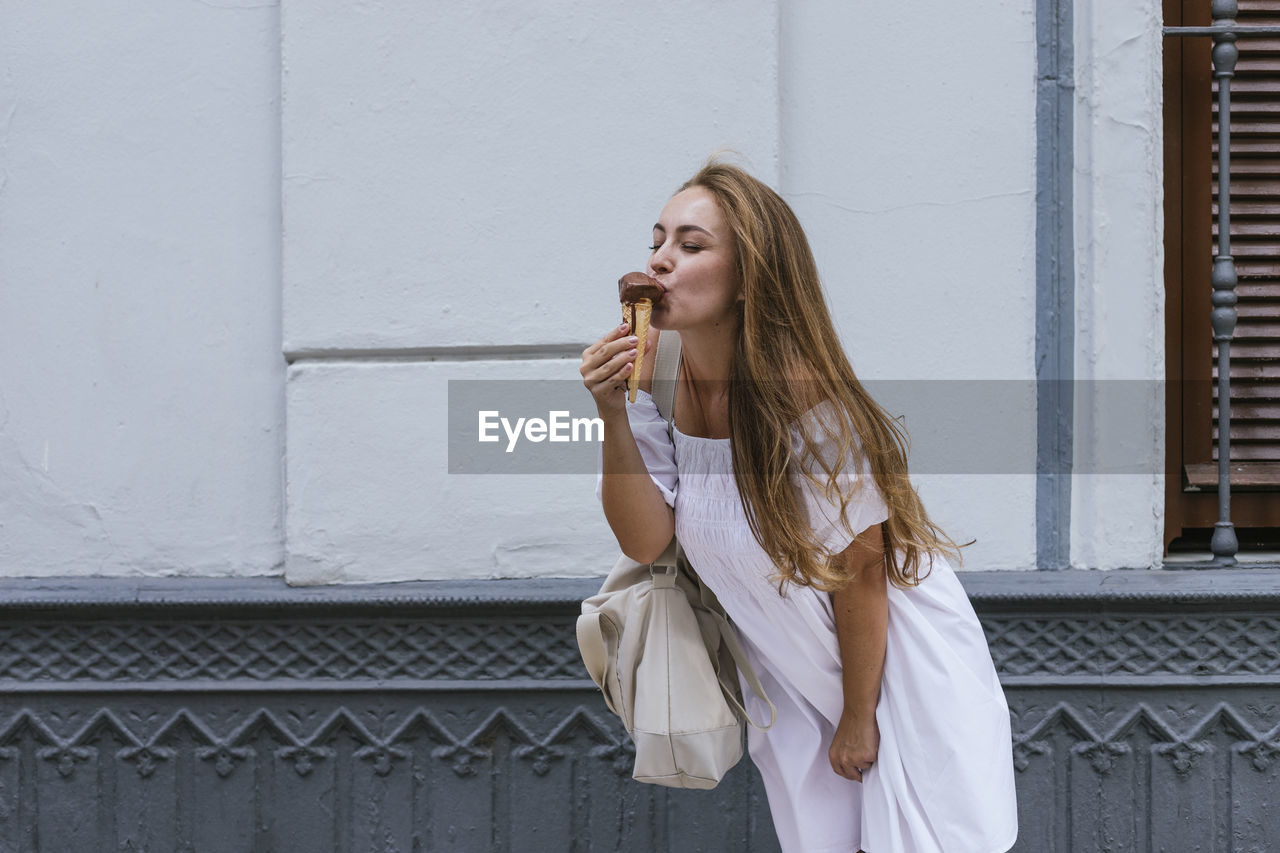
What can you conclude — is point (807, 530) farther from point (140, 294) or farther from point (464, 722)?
point (140, 294)

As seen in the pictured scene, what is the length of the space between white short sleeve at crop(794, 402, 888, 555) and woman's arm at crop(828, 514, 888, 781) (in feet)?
0.10

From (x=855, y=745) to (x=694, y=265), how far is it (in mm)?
982

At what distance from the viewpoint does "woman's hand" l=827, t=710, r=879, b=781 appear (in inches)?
80.8

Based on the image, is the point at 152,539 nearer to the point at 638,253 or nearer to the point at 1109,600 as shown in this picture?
the point at 638,253

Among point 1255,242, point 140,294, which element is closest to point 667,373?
point 140,294

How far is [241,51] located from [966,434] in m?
2.56

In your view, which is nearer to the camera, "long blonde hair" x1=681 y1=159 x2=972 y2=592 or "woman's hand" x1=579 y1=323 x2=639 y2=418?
"woman's hand" x1=579 y1=323 x2=639 y2=418

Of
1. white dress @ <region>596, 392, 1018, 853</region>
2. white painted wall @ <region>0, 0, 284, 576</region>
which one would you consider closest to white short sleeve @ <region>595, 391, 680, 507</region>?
white dress @ <region>596, 392, 1018, 853</region>

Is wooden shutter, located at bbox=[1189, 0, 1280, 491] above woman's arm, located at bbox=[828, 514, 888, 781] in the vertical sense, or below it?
above

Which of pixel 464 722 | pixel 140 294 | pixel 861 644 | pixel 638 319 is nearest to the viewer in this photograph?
pixel 638 319

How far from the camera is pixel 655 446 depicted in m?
2.14

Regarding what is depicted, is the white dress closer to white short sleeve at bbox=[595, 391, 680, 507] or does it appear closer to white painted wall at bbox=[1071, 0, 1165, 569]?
white short sleeve at bbox=[595, 391, 680, 507]

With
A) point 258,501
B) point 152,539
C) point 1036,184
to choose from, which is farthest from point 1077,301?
point 152,539

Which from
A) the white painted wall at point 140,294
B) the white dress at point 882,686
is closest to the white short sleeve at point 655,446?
the white dress at point 882,686
